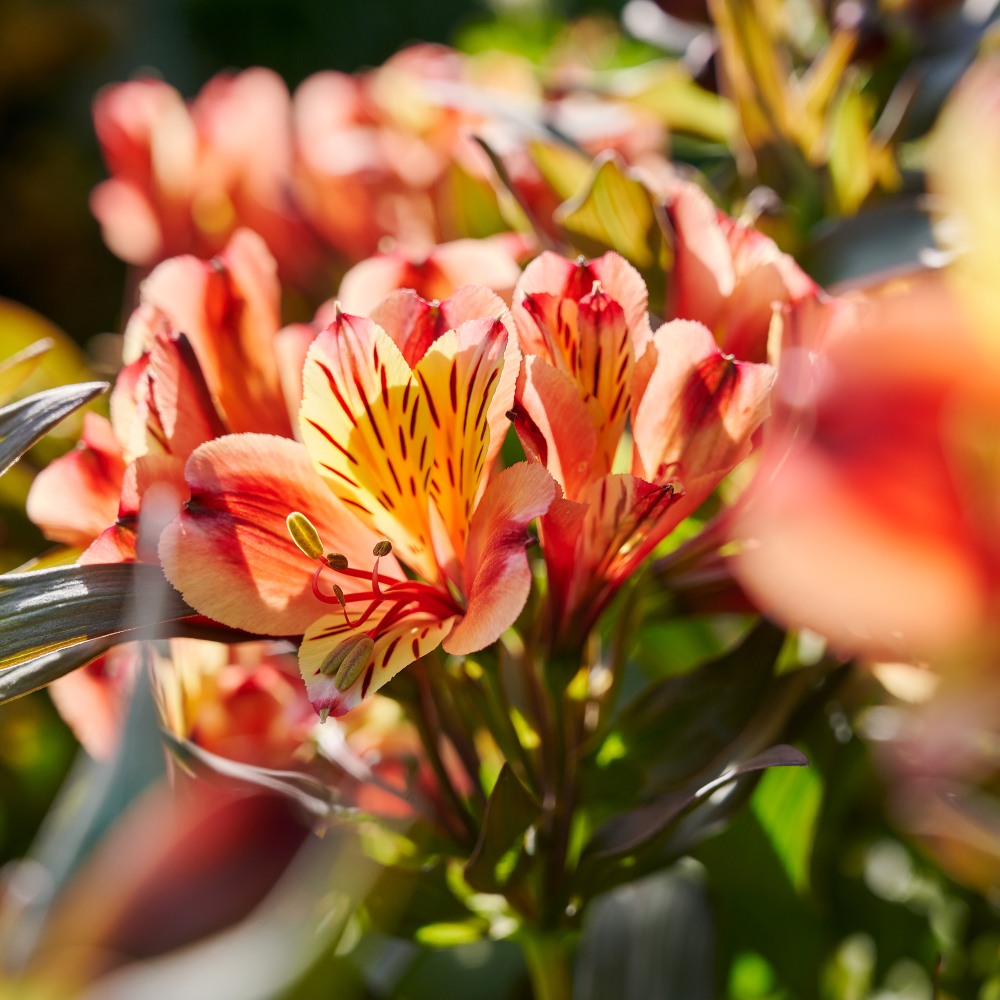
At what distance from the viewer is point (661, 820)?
1.07 feet

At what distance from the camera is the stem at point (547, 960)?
0.36 metres

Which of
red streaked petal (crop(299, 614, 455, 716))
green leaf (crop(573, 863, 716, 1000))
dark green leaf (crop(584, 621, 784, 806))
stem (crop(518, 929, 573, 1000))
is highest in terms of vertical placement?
red streaked petal (crop(299, 614, 455, 716))

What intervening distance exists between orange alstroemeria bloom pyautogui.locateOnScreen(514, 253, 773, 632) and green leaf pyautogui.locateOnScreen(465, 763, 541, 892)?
0.06 m

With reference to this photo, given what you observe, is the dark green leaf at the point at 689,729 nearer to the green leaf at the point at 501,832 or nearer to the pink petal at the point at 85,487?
the green leaf at the point at 501,832

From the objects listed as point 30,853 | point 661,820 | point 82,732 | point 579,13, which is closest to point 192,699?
point 82,732

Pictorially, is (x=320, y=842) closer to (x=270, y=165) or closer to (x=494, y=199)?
(x=494, y=199)

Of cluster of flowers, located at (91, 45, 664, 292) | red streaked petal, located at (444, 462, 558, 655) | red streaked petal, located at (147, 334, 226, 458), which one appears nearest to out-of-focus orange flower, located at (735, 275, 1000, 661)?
red streaked petal, located at (444, 462, 558, 655)

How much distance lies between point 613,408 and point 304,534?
3.7 inches

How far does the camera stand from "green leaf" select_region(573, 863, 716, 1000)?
1.38 feet

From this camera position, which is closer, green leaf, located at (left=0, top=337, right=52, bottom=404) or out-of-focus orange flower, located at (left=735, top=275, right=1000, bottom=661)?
out-of-focus orange flower, located at (left=735, top=275, right=1000, bottom=661)

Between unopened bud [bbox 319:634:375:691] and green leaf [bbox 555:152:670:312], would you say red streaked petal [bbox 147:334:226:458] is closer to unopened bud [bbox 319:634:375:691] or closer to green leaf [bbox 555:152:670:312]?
unopened bud [bbox 319:634:375:691]

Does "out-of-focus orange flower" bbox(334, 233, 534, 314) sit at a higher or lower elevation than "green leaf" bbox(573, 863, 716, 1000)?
higher

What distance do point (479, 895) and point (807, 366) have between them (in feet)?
0.66

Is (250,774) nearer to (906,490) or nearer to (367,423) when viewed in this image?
(367,423)
